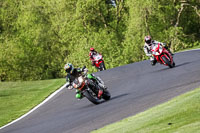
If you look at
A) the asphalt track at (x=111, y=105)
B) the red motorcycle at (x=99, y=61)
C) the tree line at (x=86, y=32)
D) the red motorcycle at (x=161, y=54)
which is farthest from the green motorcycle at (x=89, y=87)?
the tree line at (x=86, y=32)

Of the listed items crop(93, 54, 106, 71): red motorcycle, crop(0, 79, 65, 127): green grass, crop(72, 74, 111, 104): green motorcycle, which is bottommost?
crop(0, 79, 65, 127): green grass

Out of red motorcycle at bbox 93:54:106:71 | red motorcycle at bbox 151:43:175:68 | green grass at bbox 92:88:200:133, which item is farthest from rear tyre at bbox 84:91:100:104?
red motorcycle at bbox 93:54:106:71

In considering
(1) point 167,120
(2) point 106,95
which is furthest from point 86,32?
(1) point 167,120

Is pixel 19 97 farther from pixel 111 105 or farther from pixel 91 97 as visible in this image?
pixel 111 105

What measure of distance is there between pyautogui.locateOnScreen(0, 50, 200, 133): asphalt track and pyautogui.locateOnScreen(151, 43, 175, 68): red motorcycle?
52 centimetres

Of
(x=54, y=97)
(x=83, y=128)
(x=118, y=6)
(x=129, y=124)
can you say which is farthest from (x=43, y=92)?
(x=118, y=6)

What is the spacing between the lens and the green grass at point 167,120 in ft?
25.2

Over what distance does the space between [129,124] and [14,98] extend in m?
14.0

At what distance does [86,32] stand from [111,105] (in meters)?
39.8

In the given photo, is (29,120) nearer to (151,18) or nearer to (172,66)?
(172,66)

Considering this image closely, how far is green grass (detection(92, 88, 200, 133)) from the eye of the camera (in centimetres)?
768

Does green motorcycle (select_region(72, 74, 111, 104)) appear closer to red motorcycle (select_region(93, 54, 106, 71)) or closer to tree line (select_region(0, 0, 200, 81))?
red motorcycle (select_region(93, 54, 106, 71))

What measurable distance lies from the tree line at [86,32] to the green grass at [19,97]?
69.6 feet

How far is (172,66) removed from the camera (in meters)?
20.5
